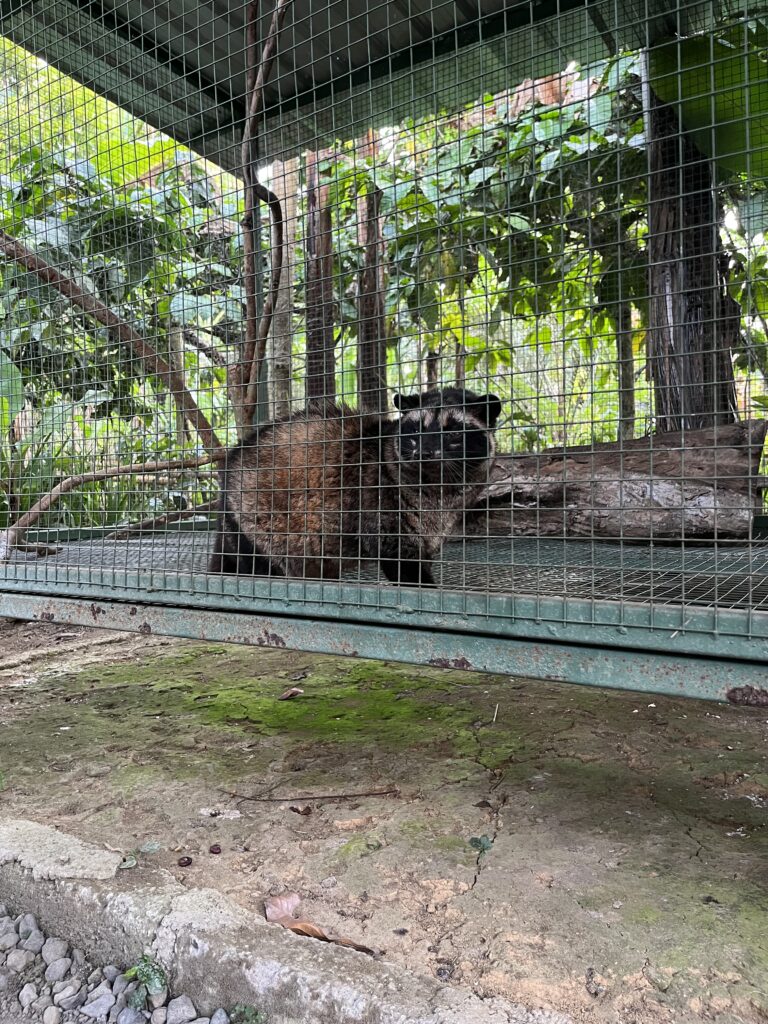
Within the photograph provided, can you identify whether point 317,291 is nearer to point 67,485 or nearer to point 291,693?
point 67,485

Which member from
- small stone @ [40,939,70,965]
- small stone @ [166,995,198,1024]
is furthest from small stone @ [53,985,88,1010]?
small stone @ [166,995,198,1024]

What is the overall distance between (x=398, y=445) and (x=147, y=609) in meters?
1.45

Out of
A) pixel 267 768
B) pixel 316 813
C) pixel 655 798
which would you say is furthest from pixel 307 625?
pixel 655 798

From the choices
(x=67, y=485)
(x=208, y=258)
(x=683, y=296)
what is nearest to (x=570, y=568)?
(x=208, y=258)

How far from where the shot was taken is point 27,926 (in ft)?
6.99

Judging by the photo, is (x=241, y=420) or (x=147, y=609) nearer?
(x=147, y=609)

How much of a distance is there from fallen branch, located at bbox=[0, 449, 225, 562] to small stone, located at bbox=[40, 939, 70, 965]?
194 cm

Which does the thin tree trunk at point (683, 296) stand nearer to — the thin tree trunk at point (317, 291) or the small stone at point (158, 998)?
the thin tree trunk at point (317, 291)

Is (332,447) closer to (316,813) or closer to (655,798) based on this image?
(316,813)

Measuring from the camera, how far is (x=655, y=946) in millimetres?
1834

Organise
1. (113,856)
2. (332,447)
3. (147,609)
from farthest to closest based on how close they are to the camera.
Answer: (332,447) → (147,609) → (113,856)

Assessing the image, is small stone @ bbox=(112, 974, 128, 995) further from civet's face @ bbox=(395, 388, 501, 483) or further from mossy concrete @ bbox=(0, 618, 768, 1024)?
civet's face @ bbox=(395, 388, 501, 483)

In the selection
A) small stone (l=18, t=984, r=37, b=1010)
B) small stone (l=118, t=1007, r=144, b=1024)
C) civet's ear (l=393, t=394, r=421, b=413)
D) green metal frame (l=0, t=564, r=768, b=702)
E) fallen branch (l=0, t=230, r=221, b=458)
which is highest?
fallen branch (l=0, t=230, r=221, b=458)

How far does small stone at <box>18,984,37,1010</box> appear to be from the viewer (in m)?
1.86
